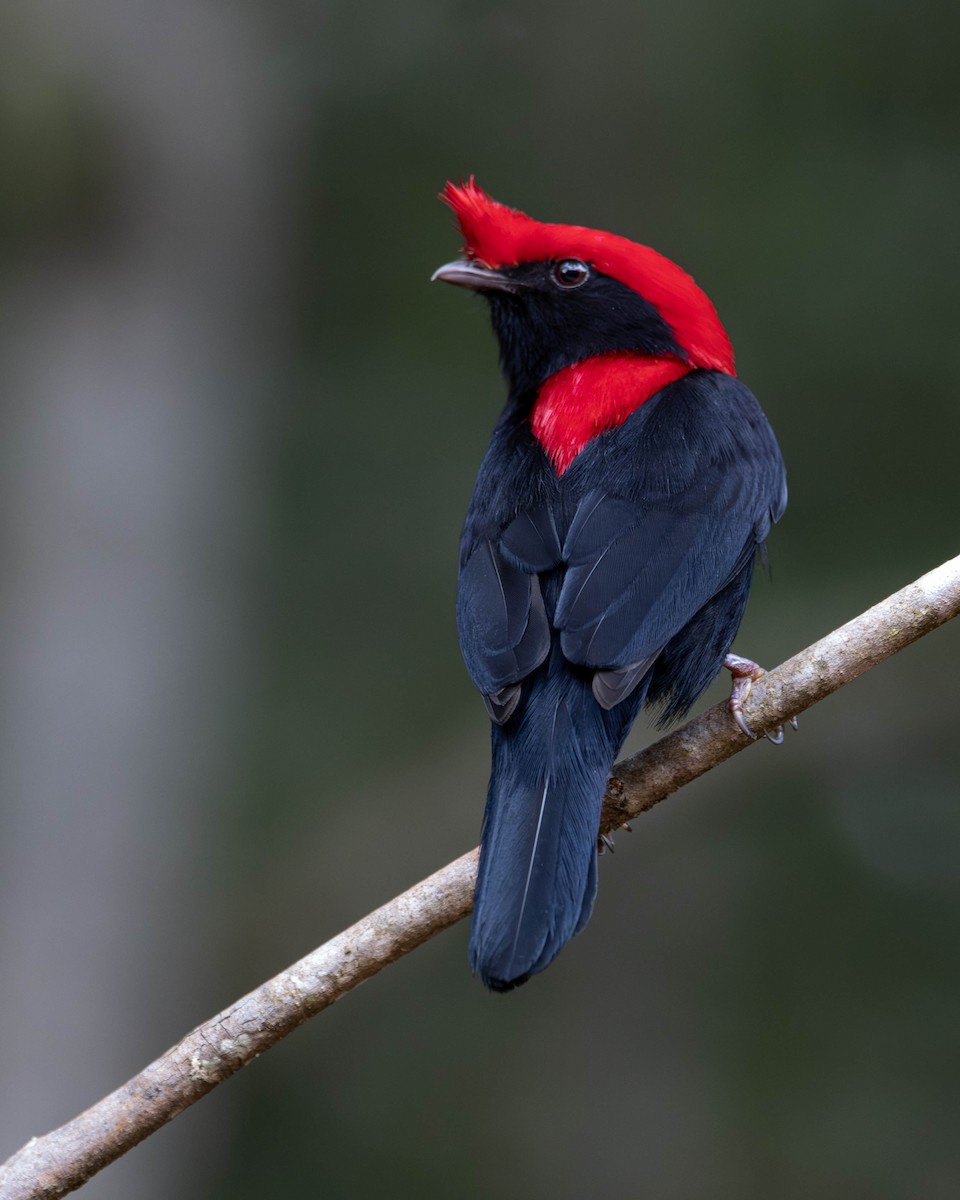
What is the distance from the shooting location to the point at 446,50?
303 inches

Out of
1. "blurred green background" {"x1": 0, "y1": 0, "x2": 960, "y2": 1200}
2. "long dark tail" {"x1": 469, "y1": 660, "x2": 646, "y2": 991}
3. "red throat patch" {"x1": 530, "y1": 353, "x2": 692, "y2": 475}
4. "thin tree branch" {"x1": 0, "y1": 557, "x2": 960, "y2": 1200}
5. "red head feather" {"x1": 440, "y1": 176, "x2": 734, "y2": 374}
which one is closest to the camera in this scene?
"long dark tail" {"x1": 469, "y1": 660, "x2": 646, "y2": 991}

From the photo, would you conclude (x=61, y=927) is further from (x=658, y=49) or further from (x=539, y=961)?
(x=658, y=49)

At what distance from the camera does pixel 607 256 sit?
3.87 m

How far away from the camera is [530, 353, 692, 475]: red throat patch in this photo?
139 inches

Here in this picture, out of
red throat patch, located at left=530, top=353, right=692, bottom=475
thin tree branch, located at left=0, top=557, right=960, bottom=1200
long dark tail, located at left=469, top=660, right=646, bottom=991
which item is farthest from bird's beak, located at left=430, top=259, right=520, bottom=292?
thin tree branch, located at left=0, top=557, right=960, bottom=1200

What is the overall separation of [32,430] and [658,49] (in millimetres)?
3629

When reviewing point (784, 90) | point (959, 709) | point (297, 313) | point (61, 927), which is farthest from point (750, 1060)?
point (784, 90)

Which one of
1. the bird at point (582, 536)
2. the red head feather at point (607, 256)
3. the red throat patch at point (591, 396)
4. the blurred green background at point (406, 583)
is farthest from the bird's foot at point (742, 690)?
the blurred green background at point (406, 583)

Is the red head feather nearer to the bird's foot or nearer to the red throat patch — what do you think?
the red throat patch

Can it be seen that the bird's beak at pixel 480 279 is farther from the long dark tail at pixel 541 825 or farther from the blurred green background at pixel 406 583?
the blurred green background at pixel 406 583

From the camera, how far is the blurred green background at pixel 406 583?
6453 mm

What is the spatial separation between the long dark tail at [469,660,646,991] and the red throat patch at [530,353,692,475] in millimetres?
645

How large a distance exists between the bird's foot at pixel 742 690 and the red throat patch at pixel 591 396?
580 mm

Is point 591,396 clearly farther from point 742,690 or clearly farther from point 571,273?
point 742,690
